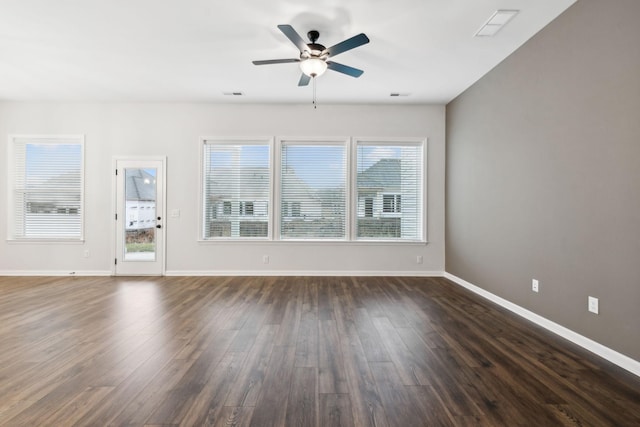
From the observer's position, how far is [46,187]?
5.61m

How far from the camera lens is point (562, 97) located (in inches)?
119

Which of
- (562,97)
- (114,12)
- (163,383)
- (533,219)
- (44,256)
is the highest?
(114,12)

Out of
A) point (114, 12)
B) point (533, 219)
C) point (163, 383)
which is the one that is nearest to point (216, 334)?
point (163, 383)

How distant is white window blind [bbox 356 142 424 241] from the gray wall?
130cm

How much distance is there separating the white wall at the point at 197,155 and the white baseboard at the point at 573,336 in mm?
1764

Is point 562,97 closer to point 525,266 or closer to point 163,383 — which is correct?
point 525,266

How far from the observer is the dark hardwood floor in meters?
1.78

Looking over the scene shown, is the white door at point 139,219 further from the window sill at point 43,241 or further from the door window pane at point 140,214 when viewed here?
the window sill at point 43,241

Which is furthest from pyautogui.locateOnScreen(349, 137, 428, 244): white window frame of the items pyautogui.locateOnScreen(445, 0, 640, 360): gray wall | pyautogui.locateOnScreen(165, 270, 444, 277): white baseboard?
pyautogui.locateOnScreen(445, 0, 640, 360): gray wall

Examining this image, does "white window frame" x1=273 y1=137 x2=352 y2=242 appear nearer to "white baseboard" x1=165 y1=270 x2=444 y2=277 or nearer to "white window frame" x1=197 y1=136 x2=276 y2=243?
"white window frame" x1=197 y1=136 x2=276 y2=243

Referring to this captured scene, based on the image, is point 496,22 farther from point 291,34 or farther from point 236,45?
point 236,45

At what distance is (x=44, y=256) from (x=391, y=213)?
6.33 meters

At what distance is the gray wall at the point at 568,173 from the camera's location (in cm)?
239

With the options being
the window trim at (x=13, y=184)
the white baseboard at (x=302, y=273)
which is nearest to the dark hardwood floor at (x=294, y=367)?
the white baseboard at (x=302, y=273)
